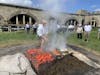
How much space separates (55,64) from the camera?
13094 mm

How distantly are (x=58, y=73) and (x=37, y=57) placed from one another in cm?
171

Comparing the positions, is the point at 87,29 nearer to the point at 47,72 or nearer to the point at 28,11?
the point at 47,72

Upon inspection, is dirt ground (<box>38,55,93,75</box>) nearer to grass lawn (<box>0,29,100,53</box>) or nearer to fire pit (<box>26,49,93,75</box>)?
fire pit (<box>26,49,93,75</box>)

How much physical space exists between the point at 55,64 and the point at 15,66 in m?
3.10

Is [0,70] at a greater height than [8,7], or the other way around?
[8,7]

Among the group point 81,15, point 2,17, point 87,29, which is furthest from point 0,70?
point 81,15

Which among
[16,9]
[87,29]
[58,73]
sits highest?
[16,9]

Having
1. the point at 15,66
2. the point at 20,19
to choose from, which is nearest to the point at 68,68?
the point at 15,66

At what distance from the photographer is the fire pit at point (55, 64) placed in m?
12.4

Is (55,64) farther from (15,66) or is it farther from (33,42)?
(33,42)

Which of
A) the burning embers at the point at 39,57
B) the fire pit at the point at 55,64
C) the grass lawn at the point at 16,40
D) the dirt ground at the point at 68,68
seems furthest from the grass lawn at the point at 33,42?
the dirt ground at the point at 68,68

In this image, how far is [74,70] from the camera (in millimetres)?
12758

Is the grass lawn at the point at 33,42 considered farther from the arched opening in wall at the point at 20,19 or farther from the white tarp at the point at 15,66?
the arched opening in wall at the point at 20,19

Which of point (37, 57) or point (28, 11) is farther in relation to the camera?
point (28, 11)
